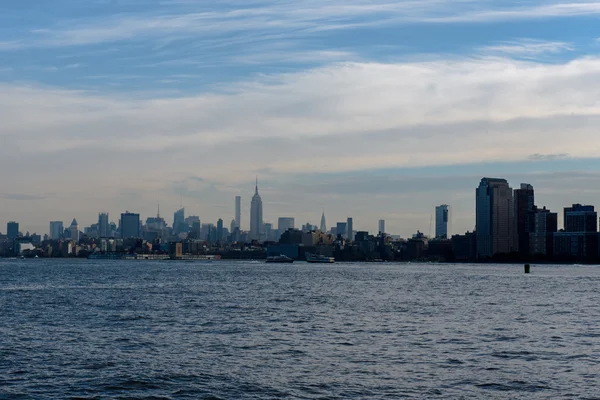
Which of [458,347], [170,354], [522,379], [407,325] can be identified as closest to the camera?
[522,379]

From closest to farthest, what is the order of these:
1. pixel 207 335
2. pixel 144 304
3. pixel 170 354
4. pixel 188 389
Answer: pixel 188 389 < pixel 170 354 < pixel 207 335 < pixel 144 304

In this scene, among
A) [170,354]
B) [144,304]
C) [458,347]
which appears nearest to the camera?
[170,354]

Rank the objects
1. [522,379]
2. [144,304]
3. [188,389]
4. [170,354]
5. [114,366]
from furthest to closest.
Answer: [144,304] < [170,354] < [114,366] < [522,379] < [188,389]

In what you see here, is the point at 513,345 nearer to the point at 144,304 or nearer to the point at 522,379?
the point at 522,379

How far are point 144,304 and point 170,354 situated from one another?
37.4 meters

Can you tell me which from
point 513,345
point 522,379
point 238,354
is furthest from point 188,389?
point 513,345

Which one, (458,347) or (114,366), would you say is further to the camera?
(458,347)

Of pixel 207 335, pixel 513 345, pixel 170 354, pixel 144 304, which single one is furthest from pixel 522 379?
pixel 144 304

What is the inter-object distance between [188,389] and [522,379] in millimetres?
16183

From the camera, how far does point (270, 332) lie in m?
57.1

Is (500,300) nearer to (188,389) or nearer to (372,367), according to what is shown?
(372,367)

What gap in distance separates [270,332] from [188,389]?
20546mm

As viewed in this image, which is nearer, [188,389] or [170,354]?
[188,389]

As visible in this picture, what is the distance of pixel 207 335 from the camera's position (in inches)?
2172
